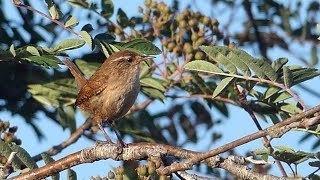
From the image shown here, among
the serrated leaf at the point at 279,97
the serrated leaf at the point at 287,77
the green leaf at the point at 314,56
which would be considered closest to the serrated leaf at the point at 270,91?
the serrated leaf at the point at 279,97

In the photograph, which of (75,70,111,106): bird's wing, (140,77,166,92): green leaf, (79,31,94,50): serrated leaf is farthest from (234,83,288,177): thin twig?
(75,70,111,106): bird's wing

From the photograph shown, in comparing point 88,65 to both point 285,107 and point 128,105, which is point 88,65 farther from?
point 285,107

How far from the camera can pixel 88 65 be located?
5.51 m

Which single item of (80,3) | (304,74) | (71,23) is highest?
(80,3)

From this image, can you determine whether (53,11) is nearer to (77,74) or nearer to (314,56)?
(77,74)

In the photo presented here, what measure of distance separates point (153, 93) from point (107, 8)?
0.61 metres

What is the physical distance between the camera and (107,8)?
209 inches

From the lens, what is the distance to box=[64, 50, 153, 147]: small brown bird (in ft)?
16.9

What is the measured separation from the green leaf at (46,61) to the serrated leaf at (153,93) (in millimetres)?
1174

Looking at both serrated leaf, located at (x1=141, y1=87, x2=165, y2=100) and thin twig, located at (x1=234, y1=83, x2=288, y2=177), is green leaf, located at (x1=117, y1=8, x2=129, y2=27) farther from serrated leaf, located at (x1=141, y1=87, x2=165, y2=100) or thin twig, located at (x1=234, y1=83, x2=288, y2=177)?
thin twig, located at (x1=234, y1=83, x2=288, y2=177)

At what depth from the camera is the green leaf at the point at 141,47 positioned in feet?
14.0

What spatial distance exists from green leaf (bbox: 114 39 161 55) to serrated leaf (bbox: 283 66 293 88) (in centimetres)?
83

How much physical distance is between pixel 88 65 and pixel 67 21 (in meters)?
1.23

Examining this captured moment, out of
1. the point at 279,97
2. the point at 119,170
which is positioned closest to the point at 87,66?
the point at 279,97
